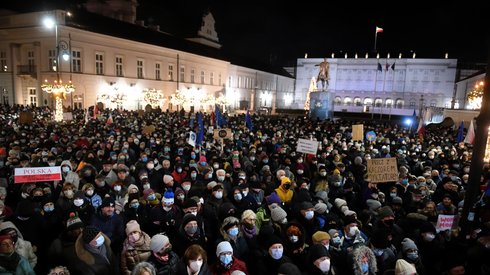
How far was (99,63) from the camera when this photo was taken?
3269cm

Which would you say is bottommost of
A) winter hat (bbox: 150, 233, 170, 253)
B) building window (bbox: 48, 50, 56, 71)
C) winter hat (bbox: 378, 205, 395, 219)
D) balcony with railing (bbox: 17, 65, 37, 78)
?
winter hat (bbox: 378, 205, 395, 219)

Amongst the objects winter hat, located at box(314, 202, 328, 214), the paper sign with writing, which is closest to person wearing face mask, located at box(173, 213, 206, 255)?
winter hat, located at box(314, 202, 328, 214)

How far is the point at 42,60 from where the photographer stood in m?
29.9

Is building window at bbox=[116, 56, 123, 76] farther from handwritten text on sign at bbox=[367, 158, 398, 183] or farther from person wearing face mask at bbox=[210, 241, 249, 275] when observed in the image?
person wearing face mask at bbox=[210, 241, 249, 275]

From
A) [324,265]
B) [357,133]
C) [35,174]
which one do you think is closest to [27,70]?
[35,174]

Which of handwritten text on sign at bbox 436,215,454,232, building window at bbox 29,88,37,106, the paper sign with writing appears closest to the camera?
handwritten text on sign at bbox 436,215,454,232

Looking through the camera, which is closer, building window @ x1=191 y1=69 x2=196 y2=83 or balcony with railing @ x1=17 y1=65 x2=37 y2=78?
balcony with railing @ x1=17 y1=65 x2=37 y2=78

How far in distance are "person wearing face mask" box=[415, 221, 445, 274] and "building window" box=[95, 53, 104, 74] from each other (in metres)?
32.8

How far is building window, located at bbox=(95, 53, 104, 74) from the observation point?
1271 inches

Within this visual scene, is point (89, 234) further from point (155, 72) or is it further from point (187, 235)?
→ point (155, 72)

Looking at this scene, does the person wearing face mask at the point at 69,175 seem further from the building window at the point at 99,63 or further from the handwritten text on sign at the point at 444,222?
the building window at the point at 99,63

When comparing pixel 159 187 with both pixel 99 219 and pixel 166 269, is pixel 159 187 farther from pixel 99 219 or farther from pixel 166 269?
pixel 166 269

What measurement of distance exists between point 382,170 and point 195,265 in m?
5.87

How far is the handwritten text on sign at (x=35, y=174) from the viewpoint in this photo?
6.36 meters
